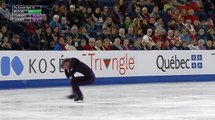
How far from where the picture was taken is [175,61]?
21.0m

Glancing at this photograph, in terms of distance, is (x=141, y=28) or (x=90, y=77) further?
(x=141, y=28)

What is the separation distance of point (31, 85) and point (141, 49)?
15.0 ft

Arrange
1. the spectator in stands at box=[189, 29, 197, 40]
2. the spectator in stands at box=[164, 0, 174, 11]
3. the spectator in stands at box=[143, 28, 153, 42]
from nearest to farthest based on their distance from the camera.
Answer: the spectator in stands at box=[143, 28, 153, 42] → the spectator in stands at box=[189, 29, 197, 40] → the spectator in stands at box=[164, 0, 174, 11]

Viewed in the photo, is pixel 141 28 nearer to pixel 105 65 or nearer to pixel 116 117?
pixel 105 65

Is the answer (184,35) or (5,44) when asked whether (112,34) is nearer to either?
(184,35)

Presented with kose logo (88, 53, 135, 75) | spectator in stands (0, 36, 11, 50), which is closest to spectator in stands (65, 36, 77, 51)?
kose logo (88, 53, 135, 75)

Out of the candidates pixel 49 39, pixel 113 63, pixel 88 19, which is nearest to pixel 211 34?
pixel 88 19

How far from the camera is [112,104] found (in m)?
12.8

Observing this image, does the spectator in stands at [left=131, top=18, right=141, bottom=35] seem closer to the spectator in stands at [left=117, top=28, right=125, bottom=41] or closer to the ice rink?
the spectator in stands at [left=117, top=28, right=125, bottom=41]

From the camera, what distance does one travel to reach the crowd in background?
63.6 feet

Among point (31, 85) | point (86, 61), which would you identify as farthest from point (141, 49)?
point (31, 85)

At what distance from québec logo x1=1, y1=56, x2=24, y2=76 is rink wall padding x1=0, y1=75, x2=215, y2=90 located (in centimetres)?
29

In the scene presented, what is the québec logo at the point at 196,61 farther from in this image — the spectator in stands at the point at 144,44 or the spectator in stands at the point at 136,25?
the spectator in stands at the point at 136,25

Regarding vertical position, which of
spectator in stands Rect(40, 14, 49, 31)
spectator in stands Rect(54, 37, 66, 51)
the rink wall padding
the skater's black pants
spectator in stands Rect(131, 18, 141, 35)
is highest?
spectator in stands Rect(40, 14, 49, 31)
